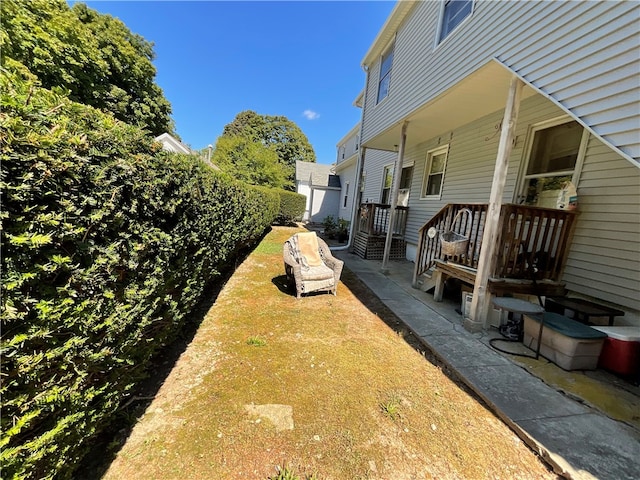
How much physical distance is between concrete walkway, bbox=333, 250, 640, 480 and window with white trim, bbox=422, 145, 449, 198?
4.36 meters

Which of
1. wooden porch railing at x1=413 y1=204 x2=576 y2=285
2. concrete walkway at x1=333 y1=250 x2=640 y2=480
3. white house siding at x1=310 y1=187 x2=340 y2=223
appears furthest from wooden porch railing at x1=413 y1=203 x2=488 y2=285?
white house siding at x1=310 y1=187 x2=340 y2=223

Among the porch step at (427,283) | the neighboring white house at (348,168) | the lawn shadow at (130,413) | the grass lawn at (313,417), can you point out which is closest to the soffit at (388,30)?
the porch step at (427,283)

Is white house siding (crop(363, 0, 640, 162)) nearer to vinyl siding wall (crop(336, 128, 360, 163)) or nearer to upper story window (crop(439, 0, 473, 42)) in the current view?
upper story window (crop(439, 0, 473, 42))

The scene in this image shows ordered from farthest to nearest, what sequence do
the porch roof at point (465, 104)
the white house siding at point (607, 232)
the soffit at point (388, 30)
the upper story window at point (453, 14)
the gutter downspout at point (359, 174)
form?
1. the gutter downspout at point (359, 174)
2. the soffit at point (388, 30)
3. the upper story window at point (453, 14)
4. the porch roof at point (465, 104)
5. the white house siding at point (607, 232)

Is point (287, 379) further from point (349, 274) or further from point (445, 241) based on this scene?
point (349, 274)

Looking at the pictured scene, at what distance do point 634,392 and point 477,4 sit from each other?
5.32 meters

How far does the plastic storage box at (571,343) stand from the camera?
271cm

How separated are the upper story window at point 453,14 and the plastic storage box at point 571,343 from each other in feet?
15.9

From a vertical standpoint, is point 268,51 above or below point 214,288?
above

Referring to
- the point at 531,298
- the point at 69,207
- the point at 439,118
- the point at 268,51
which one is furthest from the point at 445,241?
the point at 268,51

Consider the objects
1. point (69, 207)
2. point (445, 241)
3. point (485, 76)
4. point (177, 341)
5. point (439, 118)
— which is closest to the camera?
point (69, 207)

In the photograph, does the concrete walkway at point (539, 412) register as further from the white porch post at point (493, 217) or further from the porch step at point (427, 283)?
the porch step at point (427, 283)

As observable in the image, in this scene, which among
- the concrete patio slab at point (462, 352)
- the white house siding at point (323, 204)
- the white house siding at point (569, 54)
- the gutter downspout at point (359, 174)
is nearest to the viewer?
the white house siding at point (569, 54)

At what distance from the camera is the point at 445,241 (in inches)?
171
